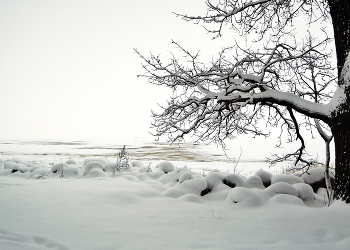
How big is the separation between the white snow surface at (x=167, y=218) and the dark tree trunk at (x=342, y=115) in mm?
286

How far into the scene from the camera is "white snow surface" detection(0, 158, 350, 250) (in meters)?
2.26

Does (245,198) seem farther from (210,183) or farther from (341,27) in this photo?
(341,27)

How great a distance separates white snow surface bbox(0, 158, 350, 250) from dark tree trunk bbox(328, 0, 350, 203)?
29 cm

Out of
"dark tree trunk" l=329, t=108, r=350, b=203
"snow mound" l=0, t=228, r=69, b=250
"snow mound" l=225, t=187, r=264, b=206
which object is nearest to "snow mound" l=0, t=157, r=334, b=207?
"snow mound" l=225, t=187, r=264, b=206

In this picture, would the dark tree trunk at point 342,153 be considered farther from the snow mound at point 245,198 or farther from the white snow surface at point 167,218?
the snow mound at point 245,198

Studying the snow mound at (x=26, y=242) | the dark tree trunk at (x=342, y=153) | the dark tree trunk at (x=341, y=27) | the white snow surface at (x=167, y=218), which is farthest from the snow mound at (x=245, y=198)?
the snow mound at (x=26, y=242)

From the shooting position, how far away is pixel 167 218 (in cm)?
294

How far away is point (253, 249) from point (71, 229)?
5.68 feet

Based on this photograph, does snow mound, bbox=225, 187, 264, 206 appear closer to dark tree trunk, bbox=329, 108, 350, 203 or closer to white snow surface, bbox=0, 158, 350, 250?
white snow surface, bbox=0, 158, 350, 250

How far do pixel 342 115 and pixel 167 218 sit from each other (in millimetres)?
2659

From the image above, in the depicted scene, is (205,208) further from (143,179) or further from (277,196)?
(143,179)

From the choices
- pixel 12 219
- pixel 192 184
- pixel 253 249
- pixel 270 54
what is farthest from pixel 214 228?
pixel 270 54

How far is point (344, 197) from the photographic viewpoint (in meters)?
3.31

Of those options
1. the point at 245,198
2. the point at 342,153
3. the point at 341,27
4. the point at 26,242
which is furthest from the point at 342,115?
the point at 26,242
